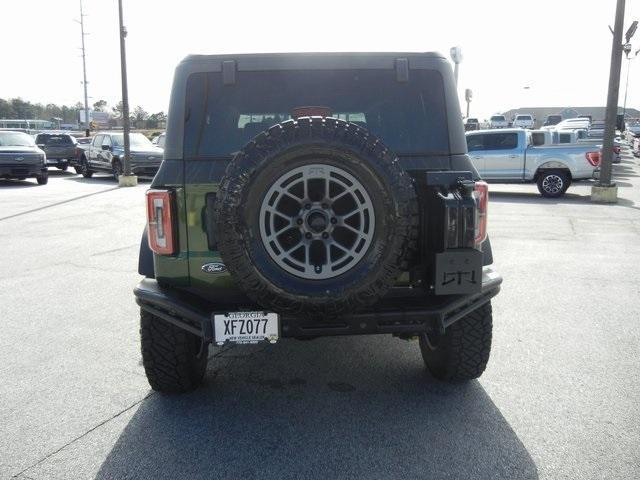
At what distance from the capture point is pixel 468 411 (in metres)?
3.55

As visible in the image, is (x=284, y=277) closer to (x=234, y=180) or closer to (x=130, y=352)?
(x=234, y=180)

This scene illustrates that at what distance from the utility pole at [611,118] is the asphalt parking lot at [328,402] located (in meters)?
8.47

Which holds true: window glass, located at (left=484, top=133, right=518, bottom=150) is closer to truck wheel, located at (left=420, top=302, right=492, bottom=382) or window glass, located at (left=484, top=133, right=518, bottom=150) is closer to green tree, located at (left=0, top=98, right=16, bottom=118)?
truck wheel, located at (left=420, top=302, right=492, bottom=382)

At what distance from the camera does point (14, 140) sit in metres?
20.7

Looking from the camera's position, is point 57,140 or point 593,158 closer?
point 593,158

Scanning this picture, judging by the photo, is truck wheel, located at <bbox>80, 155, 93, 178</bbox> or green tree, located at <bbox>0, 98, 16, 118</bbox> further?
green tree, located at <bbox>0, 98, 16, 118</bbox>

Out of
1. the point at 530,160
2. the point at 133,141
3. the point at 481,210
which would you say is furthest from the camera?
the point at 133,141

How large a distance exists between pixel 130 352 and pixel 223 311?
179 centimetres

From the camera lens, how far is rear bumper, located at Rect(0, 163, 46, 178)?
63.7 ft

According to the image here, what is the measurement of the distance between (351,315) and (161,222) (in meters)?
1.17

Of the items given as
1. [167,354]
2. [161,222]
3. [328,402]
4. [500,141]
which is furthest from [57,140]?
[328,402]

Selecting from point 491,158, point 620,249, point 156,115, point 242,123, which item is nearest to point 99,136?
point 491,158

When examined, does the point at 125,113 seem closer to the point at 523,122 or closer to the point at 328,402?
the point at 328,402

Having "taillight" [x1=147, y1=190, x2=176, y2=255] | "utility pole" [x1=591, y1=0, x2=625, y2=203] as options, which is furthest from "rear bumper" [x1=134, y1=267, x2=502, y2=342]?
"utility pole" [x1=591, y1=0, x2=625, y2=203]
